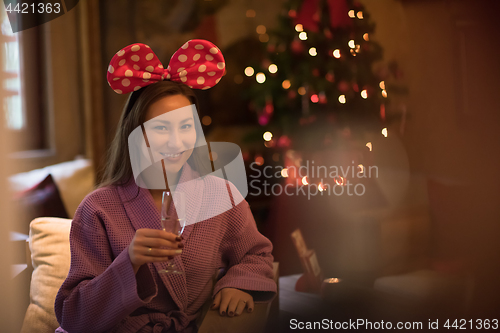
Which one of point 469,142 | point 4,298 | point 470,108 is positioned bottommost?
point 4,298

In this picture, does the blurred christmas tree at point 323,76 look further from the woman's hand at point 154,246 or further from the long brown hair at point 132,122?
the woman's hand at point 154,246

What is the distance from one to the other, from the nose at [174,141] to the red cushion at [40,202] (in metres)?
0.73

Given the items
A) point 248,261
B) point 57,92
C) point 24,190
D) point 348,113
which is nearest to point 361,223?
point 348,113

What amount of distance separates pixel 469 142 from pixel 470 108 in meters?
0.15

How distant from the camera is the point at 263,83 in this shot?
2.09 meters

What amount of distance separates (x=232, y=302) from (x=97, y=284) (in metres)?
0.33

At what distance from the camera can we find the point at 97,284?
37.4 inches

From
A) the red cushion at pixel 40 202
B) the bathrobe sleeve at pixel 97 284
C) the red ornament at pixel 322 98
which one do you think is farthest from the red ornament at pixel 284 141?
the bathrobe sleeve at pixel 97 284

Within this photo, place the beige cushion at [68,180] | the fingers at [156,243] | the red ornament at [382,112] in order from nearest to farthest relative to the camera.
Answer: the fingers at [156,243] → the beige cushion at [68,180] → the red ornament at [382,112]

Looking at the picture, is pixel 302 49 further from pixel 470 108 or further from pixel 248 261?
pixel 248 261

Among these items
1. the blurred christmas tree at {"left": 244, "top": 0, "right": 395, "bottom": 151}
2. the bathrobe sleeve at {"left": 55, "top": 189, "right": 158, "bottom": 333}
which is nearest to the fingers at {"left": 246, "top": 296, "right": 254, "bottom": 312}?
the bathrobe sleeve at {"left": 55, "top": 189, "right": 158, "bottom": 333}

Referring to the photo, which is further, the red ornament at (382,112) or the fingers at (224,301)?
the red ornament at (382,112)

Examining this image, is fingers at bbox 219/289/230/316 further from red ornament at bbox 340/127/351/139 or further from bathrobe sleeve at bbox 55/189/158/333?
red ornament at bbox 340/127/351/139

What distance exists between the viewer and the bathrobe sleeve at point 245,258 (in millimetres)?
1118
